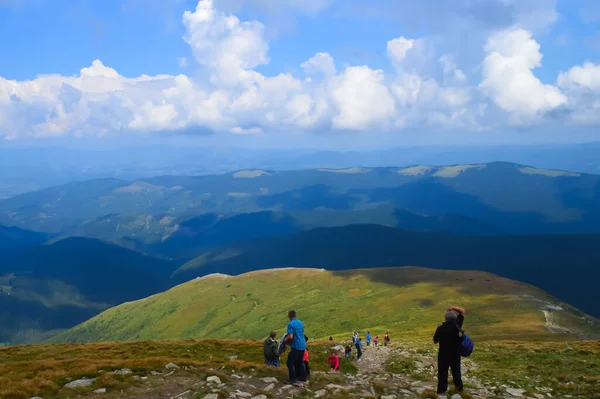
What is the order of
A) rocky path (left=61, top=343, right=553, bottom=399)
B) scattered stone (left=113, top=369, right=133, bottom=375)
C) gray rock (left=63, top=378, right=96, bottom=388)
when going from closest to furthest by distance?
rocky path (left=61, top=343, right=553, bottom=399), gray rock (left=63, top=378, right=96, bottom=388), scattered stone (left=113, top=369, right=133, bottom=375)

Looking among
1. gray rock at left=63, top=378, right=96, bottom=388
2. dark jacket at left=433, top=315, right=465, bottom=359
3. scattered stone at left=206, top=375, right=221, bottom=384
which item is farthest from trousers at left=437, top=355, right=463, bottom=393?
gray rock at left=63, top=378, right=96, bottom=388

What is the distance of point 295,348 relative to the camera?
20.4m

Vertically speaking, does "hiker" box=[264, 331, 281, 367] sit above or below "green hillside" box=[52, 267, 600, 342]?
above

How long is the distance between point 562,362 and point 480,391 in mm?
15334

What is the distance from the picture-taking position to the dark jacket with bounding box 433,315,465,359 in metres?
17.6

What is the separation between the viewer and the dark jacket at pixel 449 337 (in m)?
17.6

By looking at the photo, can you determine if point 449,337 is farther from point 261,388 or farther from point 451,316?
point 261,388

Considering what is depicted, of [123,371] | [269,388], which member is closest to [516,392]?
[269,388]

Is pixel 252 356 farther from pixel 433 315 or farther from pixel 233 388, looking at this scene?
pixel 433 315

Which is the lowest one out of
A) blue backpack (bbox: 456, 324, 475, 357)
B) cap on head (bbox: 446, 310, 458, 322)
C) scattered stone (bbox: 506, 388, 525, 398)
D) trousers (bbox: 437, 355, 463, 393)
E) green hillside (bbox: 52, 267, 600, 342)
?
green hillside (bbox: 52, 267, 600, 342)

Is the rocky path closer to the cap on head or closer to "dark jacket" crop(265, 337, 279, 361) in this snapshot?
"dark jacket" crop(265, 337, 279, 361)

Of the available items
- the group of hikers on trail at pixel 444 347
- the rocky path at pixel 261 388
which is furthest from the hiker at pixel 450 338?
the rocky path at pixel 261 388

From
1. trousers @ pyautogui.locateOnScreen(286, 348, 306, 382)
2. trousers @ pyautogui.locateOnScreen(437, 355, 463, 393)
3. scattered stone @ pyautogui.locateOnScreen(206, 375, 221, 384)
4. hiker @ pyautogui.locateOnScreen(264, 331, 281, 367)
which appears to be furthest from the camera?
hiker @ pyautogui.locateOnScreen(264, 331, 281, 367)

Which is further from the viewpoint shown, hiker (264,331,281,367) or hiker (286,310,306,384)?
hiker (264,331,281,367)
